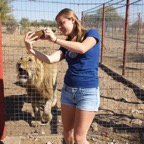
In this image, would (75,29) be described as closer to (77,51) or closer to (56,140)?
(77,51)

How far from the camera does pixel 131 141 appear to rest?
4.68 m

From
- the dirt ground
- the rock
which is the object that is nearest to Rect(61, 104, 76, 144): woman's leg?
the dirt ground

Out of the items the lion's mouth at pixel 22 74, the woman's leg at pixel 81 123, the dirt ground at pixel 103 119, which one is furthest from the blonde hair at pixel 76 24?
the lion's mouth at pixel 22 74

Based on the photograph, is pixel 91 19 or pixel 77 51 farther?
pixel 91 19

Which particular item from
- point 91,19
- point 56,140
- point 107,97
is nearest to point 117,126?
point 56,140

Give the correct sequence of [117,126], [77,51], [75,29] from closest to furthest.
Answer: [77,51] → [75,29] → [117,126]

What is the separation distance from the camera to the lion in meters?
5.19

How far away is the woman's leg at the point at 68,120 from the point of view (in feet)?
11.0

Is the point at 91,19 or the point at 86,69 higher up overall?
the point at 91,19

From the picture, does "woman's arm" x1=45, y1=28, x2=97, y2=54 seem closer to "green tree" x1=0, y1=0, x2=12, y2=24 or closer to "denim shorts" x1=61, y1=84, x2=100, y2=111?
"denim shorts" x1=61, y1=84, x2=100, y2=111

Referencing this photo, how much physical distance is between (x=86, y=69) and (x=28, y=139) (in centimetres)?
216

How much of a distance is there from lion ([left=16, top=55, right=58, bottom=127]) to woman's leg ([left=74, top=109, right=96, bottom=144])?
2203 millimetres

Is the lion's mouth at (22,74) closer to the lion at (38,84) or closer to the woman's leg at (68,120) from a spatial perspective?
the lion at (38,84)

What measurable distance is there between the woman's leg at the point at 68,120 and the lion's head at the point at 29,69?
1.95m
